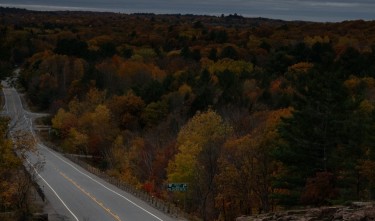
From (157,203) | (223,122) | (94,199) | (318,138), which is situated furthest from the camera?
(223,122)

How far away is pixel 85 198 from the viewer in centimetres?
4428

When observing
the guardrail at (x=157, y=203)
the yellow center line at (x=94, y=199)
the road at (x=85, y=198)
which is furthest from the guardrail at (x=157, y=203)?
the yellow center line at (x=94, y=199)

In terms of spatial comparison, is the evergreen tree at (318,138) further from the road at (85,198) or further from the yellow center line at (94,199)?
the yellow center line at (94,199)

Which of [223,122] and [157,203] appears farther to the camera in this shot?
[223,122]

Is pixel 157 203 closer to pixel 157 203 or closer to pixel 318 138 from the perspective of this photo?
pixel 157 203

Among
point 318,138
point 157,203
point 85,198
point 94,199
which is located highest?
point 318,138

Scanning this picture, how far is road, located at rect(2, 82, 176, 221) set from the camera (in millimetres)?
37844

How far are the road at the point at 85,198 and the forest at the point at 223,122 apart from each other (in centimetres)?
536

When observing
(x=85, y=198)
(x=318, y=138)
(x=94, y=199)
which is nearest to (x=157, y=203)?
(x=94, y=199)

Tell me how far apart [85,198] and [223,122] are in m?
24.0

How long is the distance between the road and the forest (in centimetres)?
536

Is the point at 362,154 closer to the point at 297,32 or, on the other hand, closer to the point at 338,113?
the point at 338,113

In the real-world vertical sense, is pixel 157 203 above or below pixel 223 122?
above

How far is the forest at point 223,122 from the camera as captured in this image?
37.6m
